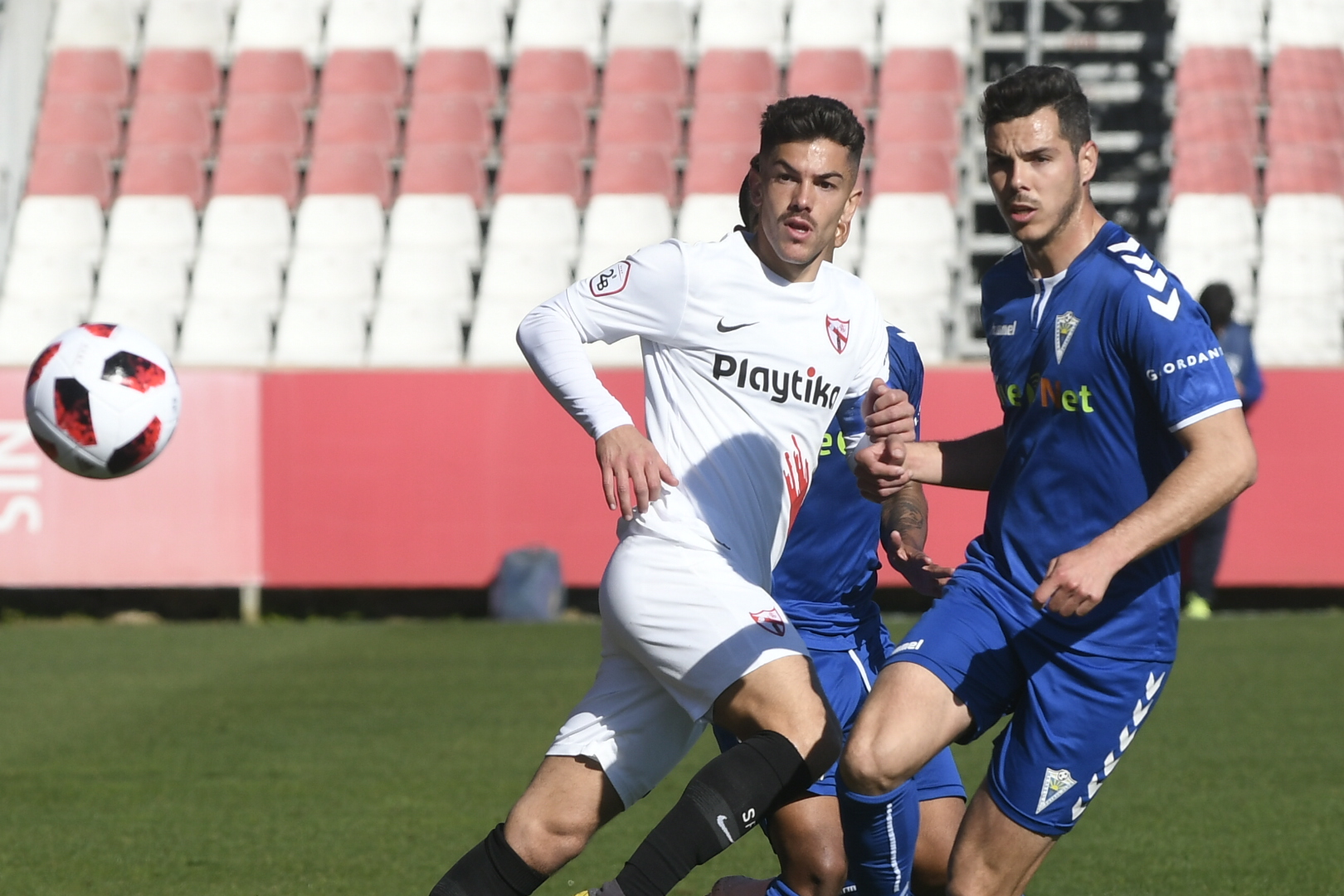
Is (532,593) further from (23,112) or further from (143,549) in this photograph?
(23,112)

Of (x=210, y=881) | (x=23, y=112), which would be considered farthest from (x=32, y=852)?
(x=23, y=112)

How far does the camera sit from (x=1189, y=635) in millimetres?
10023

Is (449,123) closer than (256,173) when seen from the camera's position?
→ No

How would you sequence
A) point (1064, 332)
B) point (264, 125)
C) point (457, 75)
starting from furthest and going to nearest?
point (457, 75), point (264, 125), point (1064, 332)

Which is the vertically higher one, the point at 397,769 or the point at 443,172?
the point at 443,172

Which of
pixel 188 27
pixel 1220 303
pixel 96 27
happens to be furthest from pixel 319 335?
pixel 1220 303

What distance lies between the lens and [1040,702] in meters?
3.48

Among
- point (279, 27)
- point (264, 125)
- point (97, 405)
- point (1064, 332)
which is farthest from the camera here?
point (279, 27)

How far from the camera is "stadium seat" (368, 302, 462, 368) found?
1347 cm

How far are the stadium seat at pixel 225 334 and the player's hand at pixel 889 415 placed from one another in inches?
424

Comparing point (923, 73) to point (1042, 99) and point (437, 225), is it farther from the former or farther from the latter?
point (1042, 99)

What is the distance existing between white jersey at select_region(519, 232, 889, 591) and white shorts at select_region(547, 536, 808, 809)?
0.10 metres

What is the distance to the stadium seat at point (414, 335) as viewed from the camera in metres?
13.5

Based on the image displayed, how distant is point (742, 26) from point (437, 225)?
3796mm
